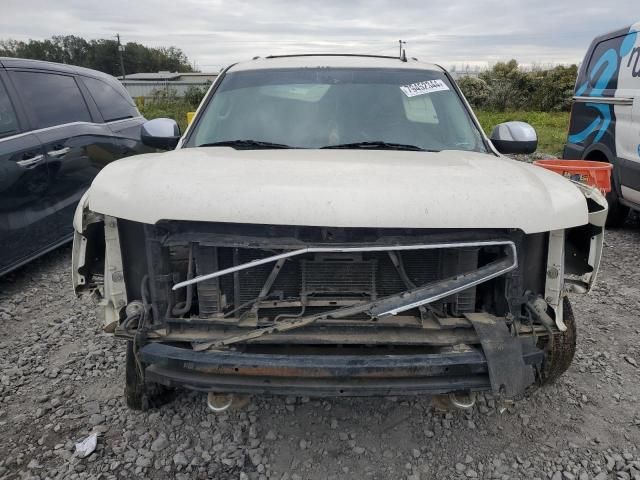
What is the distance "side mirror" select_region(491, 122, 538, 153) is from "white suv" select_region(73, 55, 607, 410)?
2.82ft

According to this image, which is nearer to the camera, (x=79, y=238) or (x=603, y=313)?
(x=79, y=238)

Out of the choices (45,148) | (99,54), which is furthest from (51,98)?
(99,54)

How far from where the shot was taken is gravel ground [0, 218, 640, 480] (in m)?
2.42

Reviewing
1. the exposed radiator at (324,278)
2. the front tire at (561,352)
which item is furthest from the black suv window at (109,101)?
the front tire at (561,352)

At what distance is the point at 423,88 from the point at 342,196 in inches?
69.6

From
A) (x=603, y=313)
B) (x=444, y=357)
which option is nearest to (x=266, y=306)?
(x=444, y=357)

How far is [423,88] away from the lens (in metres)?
3.45

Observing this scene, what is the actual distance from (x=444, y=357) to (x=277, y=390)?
0.68 m

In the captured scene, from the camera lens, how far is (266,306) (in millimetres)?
2244

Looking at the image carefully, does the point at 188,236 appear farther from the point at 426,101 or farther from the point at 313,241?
the point at 426,101

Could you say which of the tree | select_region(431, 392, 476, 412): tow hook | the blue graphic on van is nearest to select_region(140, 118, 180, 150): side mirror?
select_region(431, 392, 476, 412): tow hook

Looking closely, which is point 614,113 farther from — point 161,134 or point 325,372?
point 325,372

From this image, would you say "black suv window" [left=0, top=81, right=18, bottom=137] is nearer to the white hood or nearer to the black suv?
the black suv

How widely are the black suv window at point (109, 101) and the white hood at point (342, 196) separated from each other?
388 centimetres
